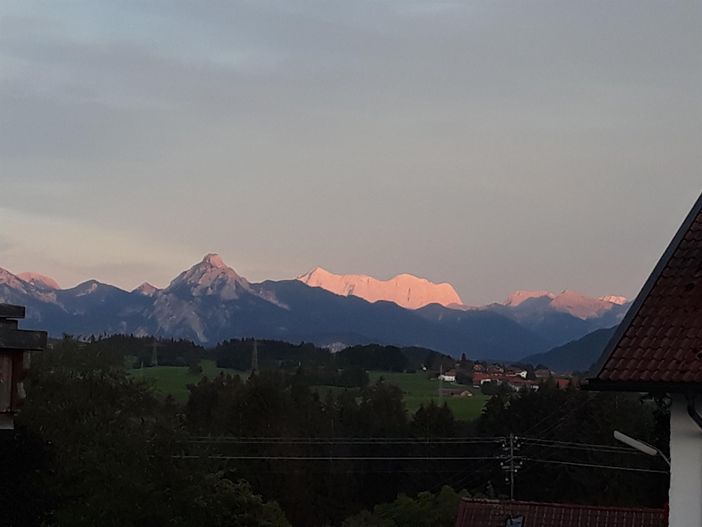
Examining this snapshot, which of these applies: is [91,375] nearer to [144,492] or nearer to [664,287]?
[144,492]

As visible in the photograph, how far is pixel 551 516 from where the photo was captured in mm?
35188

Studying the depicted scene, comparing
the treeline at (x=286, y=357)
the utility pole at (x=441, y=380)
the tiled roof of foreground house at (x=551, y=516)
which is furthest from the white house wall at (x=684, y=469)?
the utility pole at (x=441, y=380)

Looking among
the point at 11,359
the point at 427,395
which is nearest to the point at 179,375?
the point at 427,395

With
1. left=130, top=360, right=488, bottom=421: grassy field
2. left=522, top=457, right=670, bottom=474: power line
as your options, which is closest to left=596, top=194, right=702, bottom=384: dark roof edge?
left=522, top=457, right=670, bottom=474: power line

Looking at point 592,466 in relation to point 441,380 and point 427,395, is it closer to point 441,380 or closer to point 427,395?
point 427,395

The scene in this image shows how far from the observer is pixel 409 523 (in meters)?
53.1

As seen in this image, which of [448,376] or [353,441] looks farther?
[448,376]

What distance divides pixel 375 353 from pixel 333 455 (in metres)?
55.9

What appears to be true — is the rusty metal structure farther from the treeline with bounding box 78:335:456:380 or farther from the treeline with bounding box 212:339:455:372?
the treeline with bounding box 212:339:455:372

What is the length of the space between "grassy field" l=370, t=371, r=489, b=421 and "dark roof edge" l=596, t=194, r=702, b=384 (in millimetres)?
73016

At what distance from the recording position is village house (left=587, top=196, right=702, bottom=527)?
10.1m

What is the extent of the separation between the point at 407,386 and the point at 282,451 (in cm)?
4454

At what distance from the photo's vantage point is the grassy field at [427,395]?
293 feet

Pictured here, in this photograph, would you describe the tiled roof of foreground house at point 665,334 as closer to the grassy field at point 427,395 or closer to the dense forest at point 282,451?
the dense forest at point 282,451
